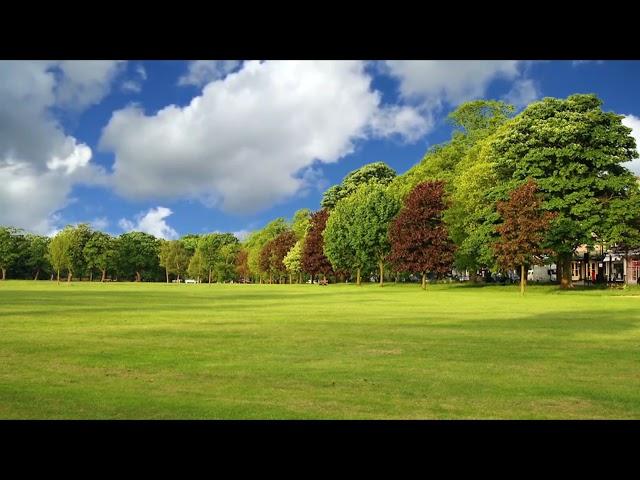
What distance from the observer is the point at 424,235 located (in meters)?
62.6

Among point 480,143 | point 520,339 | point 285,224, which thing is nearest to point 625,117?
point 480,143

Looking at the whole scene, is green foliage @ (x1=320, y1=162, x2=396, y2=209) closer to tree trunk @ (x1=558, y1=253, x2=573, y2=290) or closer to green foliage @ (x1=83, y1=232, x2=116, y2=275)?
green foliage @ (x1=83, y1=232, x2=116, y2=275)

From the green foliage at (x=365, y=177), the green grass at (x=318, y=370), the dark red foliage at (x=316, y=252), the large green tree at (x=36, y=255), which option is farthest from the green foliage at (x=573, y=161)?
the large green tree at (x=36, y=255)

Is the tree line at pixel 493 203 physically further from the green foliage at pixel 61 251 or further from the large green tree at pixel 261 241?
the large green tree at pixel 261 241

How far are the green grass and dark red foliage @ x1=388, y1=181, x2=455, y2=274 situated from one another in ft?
134

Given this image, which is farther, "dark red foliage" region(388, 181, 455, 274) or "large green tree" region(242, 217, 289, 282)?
"large green tree" region(242, 217, 289, 282)

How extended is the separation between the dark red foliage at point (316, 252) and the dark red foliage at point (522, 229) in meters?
44.7

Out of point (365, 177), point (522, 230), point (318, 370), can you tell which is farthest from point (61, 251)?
point (318, 370)

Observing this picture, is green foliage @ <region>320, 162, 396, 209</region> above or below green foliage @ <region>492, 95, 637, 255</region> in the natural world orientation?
above

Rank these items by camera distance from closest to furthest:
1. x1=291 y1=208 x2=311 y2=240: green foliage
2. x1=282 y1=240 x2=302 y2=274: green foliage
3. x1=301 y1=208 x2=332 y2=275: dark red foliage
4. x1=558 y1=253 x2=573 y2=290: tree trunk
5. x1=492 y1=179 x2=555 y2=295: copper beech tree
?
x1=492 y1=179 x2=555 y2=295: copper beech tree → x1=558 y1=253 x2=573 y2=290: tree trunk → x1=301 y1=208 x2=332 y2=275: dark red foliage → x1=282 y1=240 x2=302 y2=274: green foliage → x1=291 y1=208 x2=311 y2=240: green foliage

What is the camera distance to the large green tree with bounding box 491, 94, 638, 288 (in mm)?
48219

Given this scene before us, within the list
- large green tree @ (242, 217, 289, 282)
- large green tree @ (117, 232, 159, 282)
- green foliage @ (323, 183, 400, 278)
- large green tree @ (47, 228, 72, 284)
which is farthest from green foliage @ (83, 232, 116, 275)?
green foliage @ (323, 183, 400, 278)
